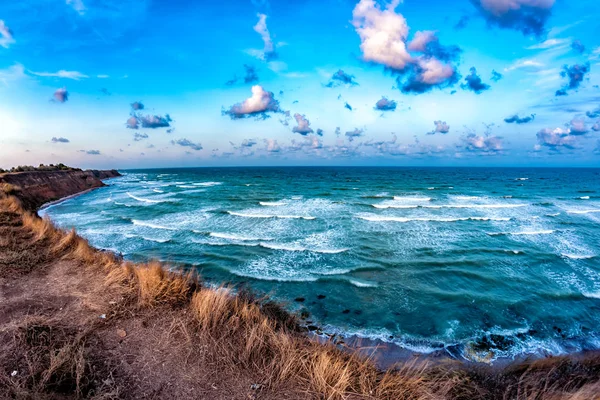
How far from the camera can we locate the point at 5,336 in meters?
5.10

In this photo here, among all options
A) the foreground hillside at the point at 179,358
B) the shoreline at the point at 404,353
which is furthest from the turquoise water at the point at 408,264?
the foreground hillside at the point at 179,358

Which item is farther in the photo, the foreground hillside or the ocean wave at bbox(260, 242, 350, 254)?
the ocean wave at bbox(260, 242, 350, 254)

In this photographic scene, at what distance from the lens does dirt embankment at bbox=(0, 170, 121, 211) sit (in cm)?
2912

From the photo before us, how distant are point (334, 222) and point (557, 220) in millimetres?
18574

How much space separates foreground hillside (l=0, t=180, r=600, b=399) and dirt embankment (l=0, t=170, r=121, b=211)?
1024 inches

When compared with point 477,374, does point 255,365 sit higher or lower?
higher

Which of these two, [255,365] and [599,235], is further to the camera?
[599,235]

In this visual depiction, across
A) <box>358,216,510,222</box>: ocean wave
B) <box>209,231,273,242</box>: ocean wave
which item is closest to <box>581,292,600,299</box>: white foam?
<box>358,216,510,222</box>: ocean wave

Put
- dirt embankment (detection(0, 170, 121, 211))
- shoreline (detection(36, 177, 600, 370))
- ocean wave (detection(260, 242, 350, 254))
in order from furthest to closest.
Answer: dirt embankment (detection(0, 170, 121, 211)) < ocean wave (detection(260, 242, 350, 254)) < shoreline (detection(36, 177, 600, 370))

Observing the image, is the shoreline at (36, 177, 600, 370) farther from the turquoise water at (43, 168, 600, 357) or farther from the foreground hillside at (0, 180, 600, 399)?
the foreground hillside at (0, 180, 600, 399)

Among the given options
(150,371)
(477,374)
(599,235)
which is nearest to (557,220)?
(599,235)

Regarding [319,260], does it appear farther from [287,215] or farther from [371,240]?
[287,215]

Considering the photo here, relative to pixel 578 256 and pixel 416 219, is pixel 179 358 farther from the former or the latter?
pixel 416 219

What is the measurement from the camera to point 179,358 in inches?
197
